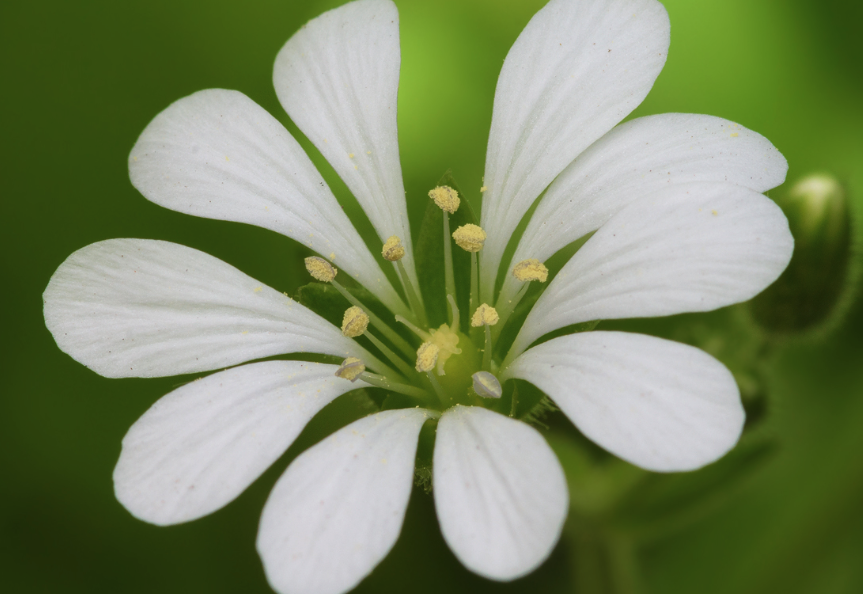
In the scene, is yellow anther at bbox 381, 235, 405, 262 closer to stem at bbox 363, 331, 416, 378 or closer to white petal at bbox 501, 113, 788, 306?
stem at bbox 363, 331, 416, 378

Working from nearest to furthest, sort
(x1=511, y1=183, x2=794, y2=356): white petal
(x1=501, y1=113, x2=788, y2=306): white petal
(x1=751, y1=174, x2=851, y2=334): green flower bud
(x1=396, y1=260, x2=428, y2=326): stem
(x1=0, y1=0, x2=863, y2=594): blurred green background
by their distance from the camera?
1. (x1=511, y1=183, x2=794, y2=356): white petal
2. (x1=501, y1=113, x2=788, y2=306): white petal
3. (x1=396, y1=260, x2=428, y2=326): stem
4. (x1=751, y1=174, x2=851, y2=334): green flower bud
5. (x1=0, y1=0, x2=863, y2=594): blurred green background

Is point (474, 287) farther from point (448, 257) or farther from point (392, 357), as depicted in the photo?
point (392, 357)

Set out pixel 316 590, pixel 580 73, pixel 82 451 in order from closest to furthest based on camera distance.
→ pixel 316 590
pixel 580 73
pixel 82 451

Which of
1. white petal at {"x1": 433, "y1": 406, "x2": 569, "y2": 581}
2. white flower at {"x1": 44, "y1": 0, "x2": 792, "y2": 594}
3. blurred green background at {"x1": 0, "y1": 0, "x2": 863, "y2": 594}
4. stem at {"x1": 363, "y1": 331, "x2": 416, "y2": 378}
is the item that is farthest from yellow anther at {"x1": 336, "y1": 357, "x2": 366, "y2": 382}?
blurred green background at {"x1": 0, "y1": 0, "x2": 863, "y2": 594}

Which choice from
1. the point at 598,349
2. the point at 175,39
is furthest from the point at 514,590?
the point at 175,39

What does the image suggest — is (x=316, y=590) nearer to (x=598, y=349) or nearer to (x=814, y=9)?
Answer: (x=598, y=349)

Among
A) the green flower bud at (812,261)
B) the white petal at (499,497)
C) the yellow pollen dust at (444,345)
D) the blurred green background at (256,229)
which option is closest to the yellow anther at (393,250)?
the yellow pollen dust at (444,345)

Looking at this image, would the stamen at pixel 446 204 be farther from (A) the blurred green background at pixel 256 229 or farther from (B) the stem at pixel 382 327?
(A) the blurred green background at pixel 256 229

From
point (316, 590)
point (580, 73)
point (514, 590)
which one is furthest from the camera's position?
point (514, 590)
